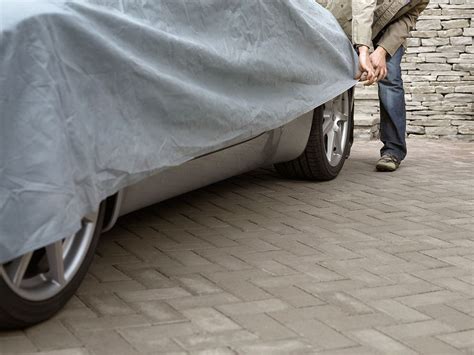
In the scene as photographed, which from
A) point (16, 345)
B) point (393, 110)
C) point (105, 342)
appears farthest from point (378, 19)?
point (16, 345)

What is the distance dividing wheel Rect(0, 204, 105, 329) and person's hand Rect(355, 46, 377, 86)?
2815mm

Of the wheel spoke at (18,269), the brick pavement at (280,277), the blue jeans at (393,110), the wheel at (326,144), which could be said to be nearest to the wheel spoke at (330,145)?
the wheel at (326,144)

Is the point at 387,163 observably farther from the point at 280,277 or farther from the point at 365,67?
the point at 280,277

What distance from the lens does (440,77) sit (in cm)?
886

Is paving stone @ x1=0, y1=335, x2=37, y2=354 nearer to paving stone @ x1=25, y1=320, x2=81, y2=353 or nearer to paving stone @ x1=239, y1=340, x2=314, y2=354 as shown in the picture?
paving stone @ x1=25, y1=320, x2=81, y2=353

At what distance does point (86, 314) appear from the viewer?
3.36 meters

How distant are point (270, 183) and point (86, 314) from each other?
2.80m

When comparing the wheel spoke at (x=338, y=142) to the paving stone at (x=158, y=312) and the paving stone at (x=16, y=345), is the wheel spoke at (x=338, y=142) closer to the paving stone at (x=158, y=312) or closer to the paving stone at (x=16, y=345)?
the paving stone at (x=158, y=312)

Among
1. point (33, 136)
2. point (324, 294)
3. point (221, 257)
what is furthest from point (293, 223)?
point (33, 136)

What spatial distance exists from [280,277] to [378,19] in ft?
9.35

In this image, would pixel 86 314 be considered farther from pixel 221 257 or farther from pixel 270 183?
pixel 270 183

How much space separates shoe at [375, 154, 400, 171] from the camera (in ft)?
21.7

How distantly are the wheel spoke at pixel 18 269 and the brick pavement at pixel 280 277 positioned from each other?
0.20m

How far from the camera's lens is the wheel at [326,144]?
573cm
